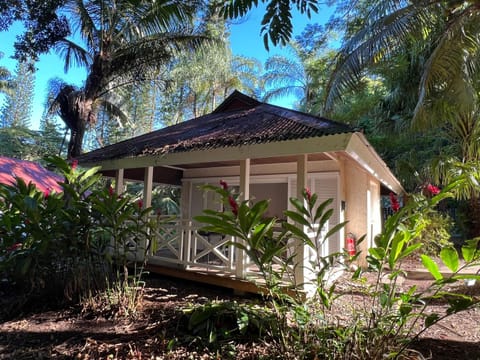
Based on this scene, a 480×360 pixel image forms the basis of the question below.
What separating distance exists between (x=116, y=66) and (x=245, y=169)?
251 inches

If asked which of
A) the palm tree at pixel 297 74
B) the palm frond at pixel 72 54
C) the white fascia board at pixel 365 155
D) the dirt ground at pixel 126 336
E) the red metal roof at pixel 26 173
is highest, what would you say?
the palm tree at pixel 297 74

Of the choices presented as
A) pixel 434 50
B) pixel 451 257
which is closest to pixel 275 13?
pixel 451 257

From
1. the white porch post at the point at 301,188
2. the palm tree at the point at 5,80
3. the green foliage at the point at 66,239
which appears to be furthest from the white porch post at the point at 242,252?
the palm tree at the point at 5,80

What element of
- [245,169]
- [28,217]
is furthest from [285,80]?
[28,217]

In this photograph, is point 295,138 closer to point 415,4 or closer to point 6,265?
point 415,4

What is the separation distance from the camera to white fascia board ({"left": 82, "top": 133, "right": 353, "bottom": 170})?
14.5 ft

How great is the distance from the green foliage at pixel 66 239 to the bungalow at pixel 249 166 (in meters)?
1.03

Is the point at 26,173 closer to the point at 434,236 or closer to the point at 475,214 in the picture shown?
the point at 434,236

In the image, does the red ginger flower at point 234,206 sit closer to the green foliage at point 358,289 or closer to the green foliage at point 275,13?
the green foliage at point 358,289

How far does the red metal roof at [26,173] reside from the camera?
13125 millimetres

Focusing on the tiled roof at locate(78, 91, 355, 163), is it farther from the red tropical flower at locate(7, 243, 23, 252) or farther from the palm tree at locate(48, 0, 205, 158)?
the red tropical flower at locate(7, 243, 23, 252)

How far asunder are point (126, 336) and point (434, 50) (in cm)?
803

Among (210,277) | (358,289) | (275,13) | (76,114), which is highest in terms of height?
(76,114)

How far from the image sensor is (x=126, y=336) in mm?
3885
